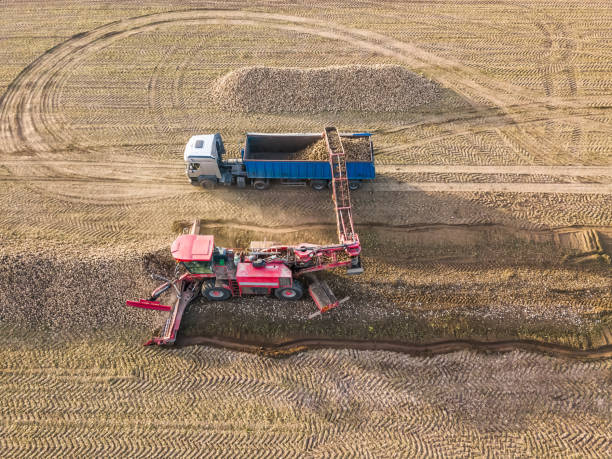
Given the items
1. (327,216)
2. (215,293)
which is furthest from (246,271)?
(327,216)

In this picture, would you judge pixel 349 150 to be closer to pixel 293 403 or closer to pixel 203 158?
pixel 203 158

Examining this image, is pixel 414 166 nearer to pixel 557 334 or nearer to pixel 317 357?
pixel 557 334

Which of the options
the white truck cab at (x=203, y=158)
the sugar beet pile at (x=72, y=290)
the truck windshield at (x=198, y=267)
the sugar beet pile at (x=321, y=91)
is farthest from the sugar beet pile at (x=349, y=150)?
the sugar beet pile at (x=72, y=290)

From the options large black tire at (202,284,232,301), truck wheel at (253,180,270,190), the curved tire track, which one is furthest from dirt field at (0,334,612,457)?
truck wheel at (253,180,270,190)

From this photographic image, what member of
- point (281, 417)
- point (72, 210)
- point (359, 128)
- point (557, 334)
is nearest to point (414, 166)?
point (359, 128)

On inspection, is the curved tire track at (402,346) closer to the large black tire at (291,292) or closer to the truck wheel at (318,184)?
the large black tire at (291,292)

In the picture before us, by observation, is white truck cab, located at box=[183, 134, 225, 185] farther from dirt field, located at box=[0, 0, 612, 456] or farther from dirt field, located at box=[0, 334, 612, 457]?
dirt field, located at box=[0, 334, 612, 457]

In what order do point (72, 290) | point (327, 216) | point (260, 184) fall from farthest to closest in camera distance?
point (260, 184) → point (327, 216) → point (72, 290)
